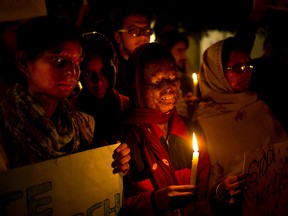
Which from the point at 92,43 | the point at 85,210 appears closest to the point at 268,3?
the point at 92,43

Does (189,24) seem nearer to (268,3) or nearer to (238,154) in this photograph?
(268,3)

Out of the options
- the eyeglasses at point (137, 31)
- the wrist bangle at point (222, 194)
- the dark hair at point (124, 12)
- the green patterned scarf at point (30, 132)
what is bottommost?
the wrist bangle at point (222, 194)

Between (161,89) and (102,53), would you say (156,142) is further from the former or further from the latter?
(102,53)

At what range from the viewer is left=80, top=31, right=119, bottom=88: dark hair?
109 inches

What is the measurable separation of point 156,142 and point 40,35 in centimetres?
107

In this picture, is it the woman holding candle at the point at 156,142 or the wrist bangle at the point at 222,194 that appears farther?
the wrist bangle at the point at 222,194

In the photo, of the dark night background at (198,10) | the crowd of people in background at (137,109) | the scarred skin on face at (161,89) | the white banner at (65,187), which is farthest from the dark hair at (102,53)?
the dark night background at (198,10)

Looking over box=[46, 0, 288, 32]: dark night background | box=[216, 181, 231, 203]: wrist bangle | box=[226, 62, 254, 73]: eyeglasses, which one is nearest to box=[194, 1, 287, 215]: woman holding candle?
box=[226, 62, 254, 73]: eyeglasses

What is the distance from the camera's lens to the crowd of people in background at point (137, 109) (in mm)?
1881

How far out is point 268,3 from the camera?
388 centimetres

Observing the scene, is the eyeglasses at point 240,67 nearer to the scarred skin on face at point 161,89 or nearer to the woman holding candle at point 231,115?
the woman holding candle at point 231,115

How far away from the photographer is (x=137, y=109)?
257 centimetres

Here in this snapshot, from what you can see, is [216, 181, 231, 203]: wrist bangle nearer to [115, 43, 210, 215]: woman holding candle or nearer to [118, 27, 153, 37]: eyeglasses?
[115, 43, 210, 215]: woman holding candle

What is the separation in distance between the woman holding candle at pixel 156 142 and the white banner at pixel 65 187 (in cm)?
23
